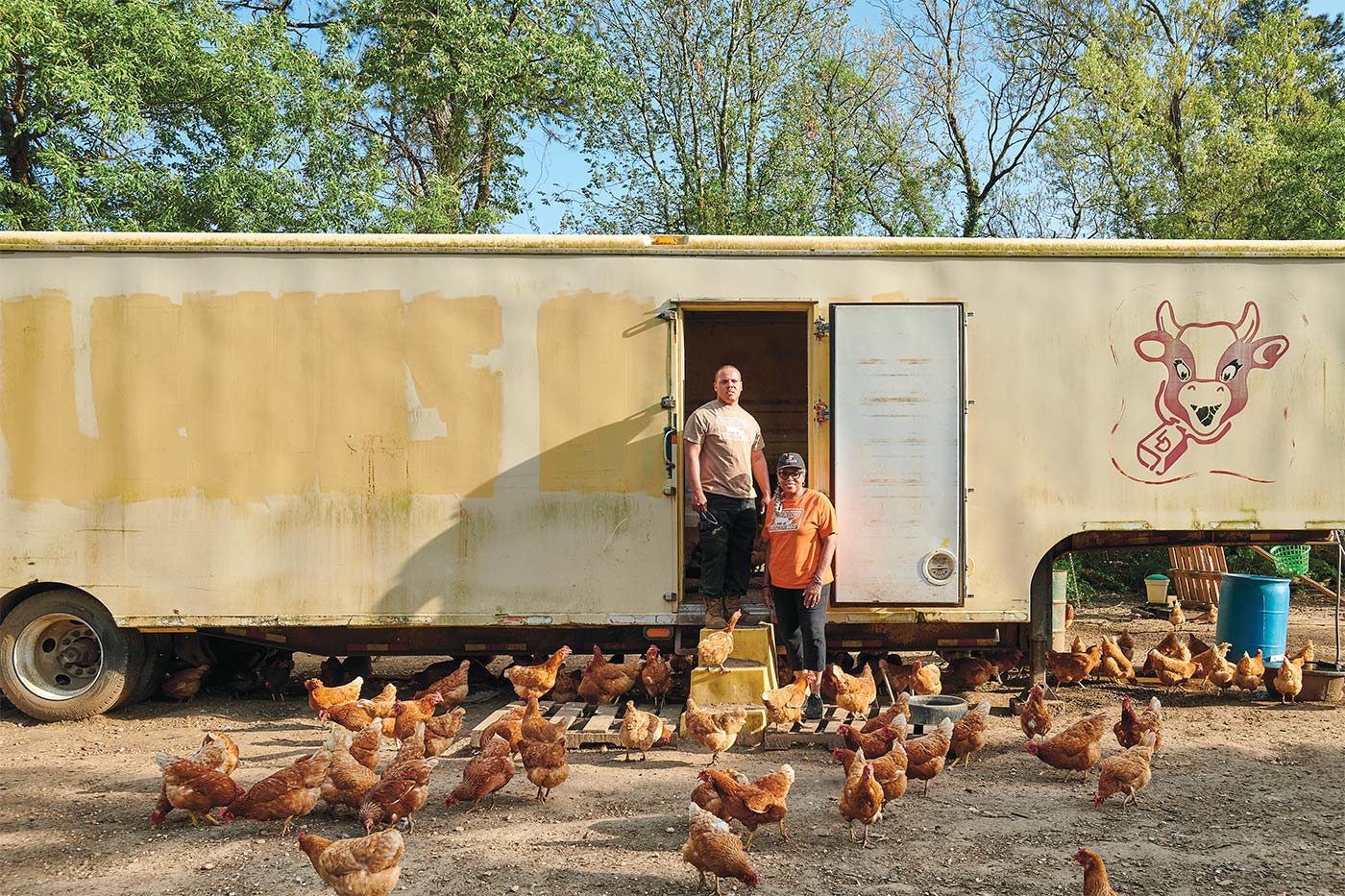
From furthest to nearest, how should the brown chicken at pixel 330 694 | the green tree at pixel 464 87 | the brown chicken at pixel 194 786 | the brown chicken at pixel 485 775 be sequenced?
the green tree at pixel 464 87 → the brown chicken at pixel 330 694 → the brown chicken at pixel 485 775 → the brown chicken at pixel 194 786

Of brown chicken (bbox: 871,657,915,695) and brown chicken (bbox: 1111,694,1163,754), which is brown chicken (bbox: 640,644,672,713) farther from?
brown chicken (bbox: 1111,694,1163,754)

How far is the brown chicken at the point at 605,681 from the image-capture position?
654 centimetres

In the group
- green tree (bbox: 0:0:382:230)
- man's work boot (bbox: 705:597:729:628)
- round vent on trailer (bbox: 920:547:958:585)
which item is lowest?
man's work boot (bbox: 705:597:729:628)

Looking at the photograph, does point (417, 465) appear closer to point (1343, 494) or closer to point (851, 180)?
point (1343, 494)

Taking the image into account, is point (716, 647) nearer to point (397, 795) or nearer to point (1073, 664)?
point (397, 795)

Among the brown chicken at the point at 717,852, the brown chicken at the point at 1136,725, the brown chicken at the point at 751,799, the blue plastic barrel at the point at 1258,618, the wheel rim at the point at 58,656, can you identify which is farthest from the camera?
the blue plastic barrel at the point at 1258,618

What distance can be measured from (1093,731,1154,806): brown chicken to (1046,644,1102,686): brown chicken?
225cm

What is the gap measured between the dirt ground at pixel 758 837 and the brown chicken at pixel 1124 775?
10 cm

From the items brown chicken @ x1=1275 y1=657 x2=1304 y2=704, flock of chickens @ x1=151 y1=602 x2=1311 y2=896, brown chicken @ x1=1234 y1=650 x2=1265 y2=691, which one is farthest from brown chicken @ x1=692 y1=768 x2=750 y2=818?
brown chicken @ x1=1275 y1=657 x2=1304 y2=704

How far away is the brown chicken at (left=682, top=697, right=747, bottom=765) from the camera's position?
5.47 m

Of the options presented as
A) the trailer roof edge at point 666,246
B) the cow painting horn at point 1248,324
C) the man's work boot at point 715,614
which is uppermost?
the trailer roof edge at point 666,246

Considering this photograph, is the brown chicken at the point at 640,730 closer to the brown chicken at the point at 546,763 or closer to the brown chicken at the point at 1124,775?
the brown chicken at the point at 546,763

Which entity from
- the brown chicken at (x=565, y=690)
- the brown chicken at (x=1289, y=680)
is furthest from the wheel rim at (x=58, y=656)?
the brown chicken at (x=1289, y=680)

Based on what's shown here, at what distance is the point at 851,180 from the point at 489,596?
47.5 ft
